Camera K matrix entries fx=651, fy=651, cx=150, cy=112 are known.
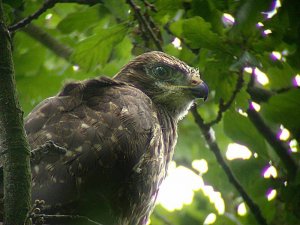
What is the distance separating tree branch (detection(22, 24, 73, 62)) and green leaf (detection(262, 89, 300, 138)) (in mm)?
2798

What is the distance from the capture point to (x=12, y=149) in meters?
3.39

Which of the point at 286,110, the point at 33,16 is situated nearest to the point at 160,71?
the point at 33,16

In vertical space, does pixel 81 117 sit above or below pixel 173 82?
above

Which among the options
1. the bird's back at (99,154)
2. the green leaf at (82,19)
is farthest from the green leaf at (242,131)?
the green leaf at (82,19)

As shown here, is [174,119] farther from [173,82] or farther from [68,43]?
[68,43]

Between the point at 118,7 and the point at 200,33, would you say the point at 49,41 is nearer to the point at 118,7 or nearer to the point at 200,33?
the point at 118,7

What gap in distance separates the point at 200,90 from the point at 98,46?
0.95 metres

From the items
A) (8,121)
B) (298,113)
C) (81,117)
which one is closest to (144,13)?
(81,117)

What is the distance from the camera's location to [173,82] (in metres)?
5.84

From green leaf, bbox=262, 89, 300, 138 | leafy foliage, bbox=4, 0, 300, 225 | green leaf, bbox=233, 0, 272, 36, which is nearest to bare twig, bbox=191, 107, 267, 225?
leafy foliage, bbox=4, 0, 300, 225

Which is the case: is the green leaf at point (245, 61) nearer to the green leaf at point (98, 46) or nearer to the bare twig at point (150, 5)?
the bare twig at point (150, 5)

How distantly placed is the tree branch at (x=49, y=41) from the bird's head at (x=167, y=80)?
997mm

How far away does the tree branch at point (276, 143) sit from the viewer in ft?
17.0

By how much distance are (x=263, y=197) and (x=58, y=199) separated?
6.52 ft
